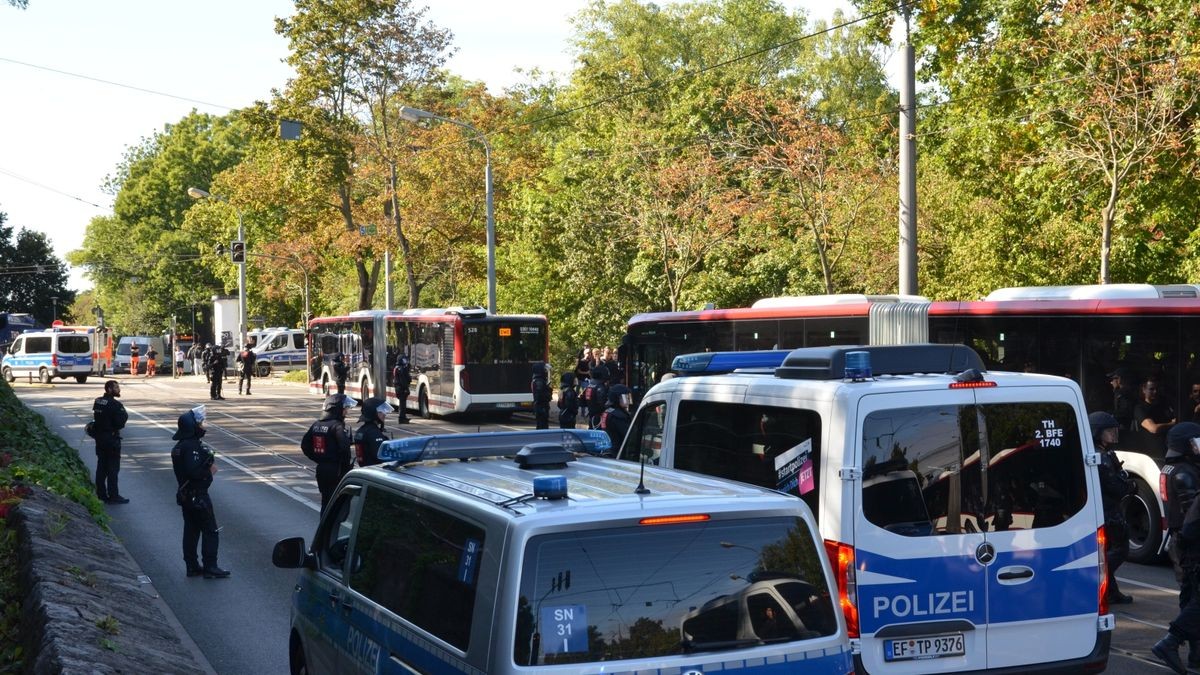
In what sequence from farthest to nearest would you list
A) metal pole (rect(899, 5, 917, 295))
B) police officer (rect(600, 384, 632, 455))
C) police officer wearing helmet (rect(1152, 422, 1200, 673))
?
metal pole (rect(899, 5, 917, 295)) < police officer (rect(600, 384, 632, 455)) < police officer wearing helmet (rect(1152, 422, 1200, 673))

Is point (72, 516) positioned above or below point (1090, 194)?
below

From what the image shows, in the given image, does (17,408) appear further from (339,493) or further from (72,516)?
(339,493)

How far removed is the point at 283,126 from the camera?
4388 centimetres

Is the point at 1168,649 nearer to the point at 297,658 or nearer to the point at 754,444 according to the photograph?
the point at 754,444

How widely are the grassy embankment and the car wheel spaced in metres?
1.45

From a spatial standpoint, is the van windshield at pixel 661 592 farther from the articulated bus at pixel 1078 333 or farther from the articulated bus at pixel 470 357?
the articulated bus at pixel 470 357

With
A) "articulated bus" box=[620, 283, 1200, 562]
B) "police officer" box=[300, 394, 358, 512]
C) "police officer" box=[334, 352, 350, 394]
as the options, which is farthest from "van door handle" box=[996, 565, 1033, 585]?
"police officer" box=[334, 352, 350, 394]

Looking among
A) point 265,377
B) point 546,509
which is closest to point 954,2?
point 546,509

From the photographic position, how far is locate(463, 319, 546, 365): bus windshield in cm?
3228

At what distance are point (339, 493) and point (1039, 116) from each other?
63.4ft

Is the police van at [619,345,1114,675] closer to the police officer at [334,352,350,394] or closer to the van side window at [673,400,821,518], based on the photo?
the van side window at [673,400,821,518]

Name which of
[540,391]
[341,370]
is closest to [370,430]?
[540,391]

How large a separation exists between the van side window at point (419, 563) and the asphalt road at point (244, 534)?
3770 millimetres

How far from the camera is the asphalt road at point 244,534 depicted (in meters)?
9.79
